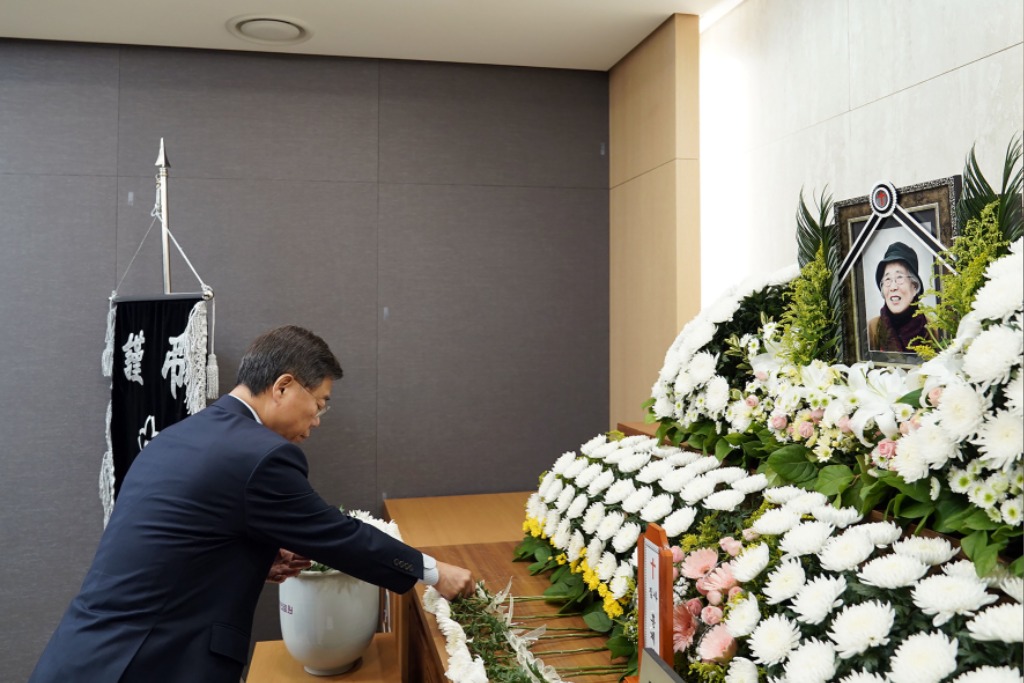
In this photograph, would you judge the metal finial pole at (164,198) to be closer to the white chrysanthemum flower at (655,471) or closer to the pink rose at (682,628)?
the white chrysanthemum flower at (655,471)

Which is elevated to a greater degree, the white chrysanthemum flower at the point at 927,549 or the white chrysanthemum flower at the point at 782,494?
the white chrysanthemum flower at the point at 782,494

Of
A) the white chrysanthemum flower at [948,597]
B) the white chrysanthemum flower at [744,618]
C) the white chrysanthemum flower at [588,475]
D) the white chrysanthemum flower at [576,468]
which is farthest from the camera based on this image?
the white chrysanthemum flower at [576,468]

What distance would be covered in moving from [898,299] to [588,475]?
842 mm

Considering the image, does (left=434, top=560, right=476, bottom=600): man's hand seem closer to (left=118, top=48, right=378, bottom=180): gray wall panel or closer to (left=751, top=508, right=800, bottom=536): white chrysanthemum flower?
(left=751, top=508, right=800, bottom=536): white chrysanthemum flower

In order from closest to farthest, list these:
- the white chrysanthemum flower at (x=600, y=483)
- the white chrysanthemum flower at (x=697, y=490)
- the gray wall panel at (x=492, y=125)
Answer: the white chrysanthemum flower at (x=697, y=490)
the white chrysanthemum flower at (x=600, y=483)
the gray wall panel at (x=492, y=125)

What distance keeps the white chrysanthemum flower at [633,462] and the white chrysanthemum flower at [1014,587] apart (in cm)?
97

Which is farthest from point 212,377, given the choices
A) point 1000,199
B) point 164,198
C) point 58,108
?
point 1000,199

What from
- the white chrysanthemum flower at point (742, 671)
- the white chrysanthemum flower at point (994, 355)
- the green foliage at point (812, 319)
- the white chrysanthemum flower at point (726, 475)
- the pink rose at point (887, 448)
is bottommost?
the white chrysanthemum flower at point (742, 671)

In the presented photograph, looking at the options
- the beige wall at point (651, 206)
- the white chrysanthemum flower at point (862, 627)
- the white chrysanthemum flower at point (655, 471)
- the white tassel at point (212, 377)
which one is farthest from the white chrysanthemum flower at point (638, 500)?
the white tassel at point (212, 377)

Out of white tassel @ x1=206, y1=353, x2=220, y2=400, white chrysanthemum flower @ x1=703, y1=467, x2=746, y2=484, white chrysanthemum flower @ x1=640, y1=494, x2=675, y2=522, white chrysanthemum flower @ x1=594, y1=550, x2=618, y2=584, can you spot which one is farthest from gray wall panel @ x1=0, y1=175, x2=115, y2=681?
white chrysanthemum flower @ x1=703, y1=467, x2=746, y2=484

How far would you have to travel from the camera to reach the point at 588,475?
216 centimetres

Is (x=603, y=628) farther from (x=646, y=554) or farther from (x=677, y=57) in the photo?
(x=677, y=57)

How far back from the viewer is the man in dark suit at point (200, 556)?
1.81 metres

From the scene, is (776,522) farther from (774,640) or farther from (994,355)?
(994,355)
